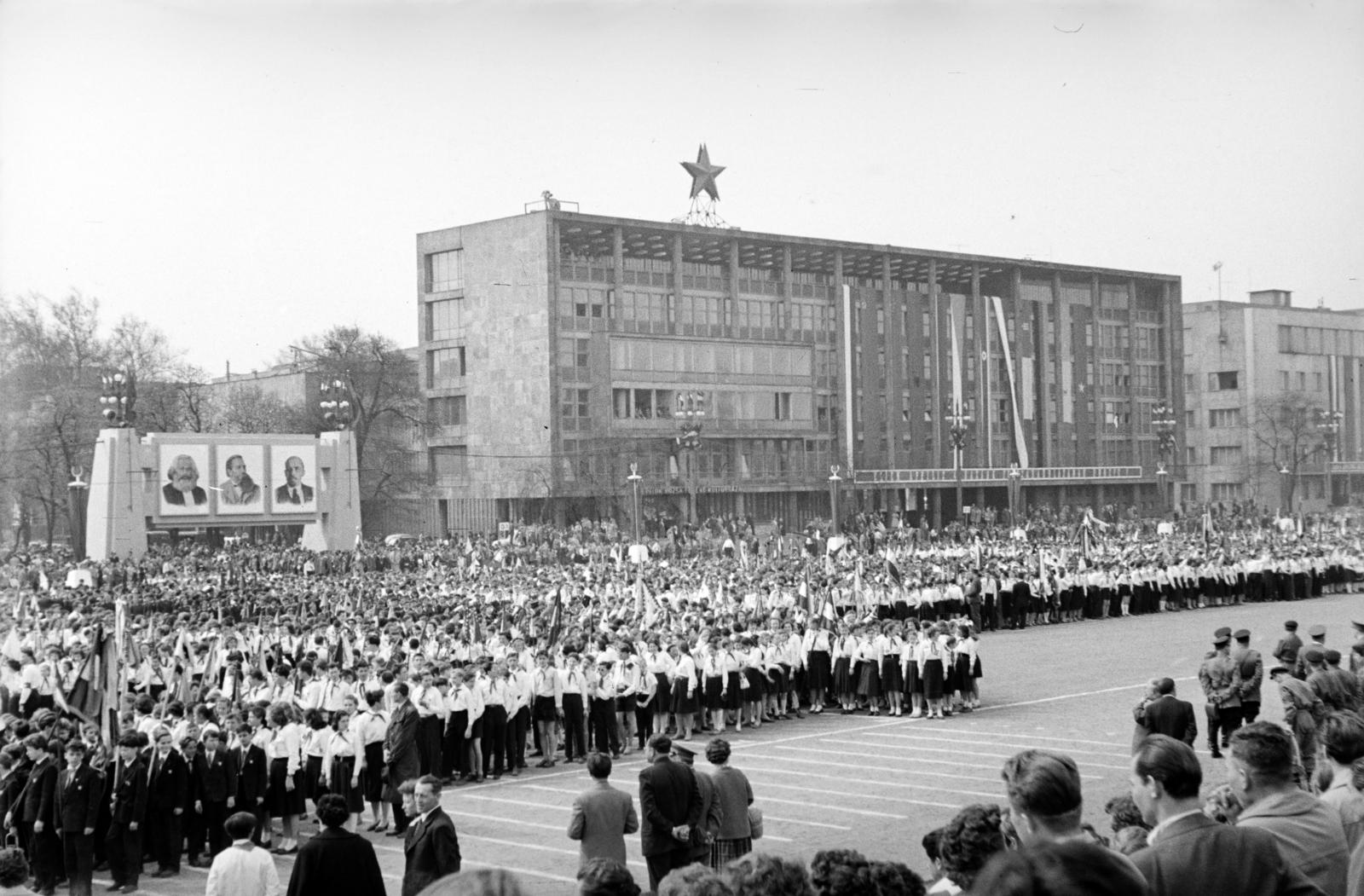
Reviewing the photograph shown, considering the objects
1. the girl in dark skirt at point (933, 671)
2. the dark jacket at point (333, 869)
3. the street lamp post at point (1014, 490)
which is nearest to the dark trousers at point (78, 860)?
the dark jacket at point (333, 869)

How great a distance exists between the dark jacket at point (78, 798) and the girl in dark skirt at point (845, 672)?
13.4 m

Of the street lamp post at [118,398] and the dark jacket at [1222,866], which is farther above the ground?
the street lamp post at [118,398]

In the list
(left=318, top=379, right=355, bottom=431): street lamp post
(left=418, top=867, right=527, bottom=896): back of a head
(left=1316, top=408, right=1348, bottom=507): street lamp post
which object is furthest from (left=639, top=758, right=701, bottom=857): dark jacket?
(left=1316, top=408, right=1348, bottom=507): street lamp post

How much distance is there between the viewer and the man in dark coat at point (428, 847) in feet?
31.7

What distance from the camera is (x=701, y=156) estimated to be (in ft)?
253

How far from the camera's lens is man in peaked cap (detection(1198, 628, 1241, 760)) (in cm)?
1583

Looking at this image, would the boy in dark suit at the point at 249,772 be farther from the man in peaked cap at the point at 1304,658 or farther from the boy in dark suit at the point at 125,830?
the man in peaked cap at the point at 1304,658

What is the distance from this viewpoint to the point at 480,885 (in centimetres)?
318

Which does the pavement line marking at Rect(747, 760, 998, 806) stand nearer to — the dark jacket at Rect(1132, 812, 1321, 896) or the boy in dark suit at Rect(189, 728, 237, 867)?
the boy in dark suit at Rect(189, 728, 237, 867)

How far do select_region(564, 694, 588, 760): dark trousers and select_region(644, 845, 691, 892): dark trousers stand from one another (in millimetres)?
9090

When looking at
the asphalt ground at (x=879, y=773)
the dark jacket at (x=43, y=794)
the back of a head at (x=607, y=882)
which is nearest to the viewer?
the back of a head at (x=607, y=882)

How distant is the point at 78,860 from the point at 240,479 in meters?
40.8

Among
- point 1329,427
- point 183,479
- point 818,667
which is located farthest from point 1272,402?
point 818,667

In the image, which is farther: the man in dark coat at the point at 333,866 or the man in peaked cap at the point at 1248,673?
the man in peaked cap at the point at 1248,673
